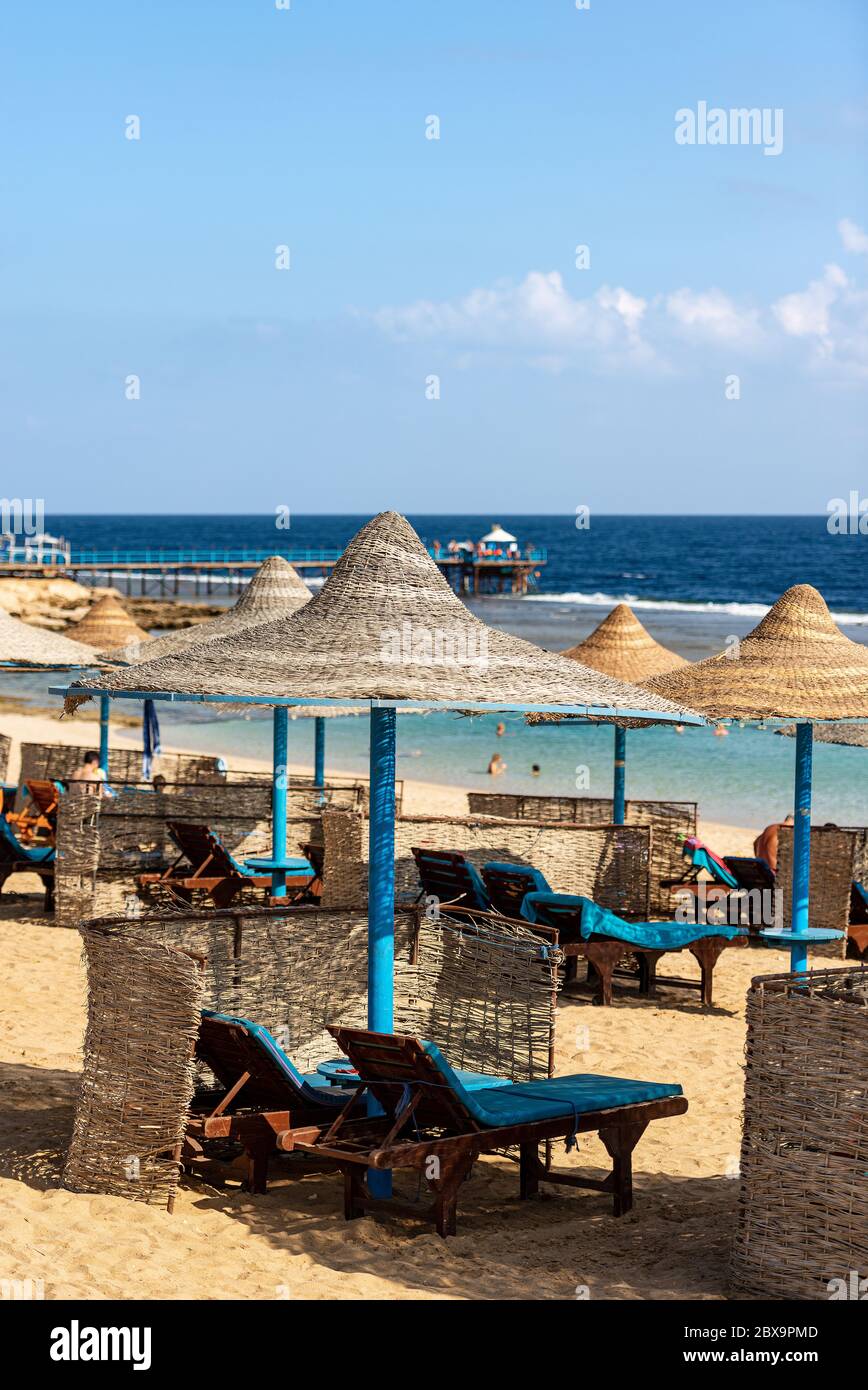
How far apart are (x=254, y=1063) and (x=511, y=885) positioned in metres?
4.07

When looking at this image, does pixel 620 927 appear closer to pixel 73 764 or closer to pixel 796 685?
pixel 796 685

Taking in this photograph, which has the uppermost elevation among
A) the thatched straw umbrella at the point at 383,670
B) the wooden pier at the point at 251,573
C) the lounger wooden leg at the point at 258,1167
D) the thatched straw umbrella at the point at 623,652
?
the wooden pier at the point at 251,573

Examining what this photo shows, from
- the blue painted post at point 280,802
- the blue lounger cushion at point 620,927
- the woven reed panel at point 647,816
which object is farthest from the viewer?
the woven reed panel at point 647,816

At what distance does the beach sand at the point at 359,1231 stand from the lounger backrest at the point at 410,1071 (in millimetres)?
457

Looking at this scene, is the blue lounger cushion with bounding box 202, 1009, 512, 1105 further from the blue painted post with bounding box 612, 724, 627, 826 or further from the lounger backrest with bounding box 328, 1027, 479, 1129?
the blue painted post with bounding box 612, 724, 627, 826

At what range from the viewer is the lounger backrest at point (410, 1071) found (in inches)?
225

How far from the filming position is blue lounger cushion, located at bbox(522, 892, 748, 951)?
32.8 ft

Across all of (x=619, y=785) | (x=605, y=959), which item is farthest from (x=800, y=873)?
(x=619, y=785)

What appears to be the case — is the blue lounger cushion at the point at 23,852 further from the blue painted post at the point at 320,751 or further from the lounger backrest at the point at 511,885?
the lounger backrest at the point at 511,885

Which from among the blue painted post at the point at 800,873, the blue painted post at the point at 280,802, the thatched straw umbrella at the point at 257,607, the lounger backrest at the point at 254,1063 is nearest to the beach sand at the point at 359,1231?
the lounger backrest at the point at 254,1063

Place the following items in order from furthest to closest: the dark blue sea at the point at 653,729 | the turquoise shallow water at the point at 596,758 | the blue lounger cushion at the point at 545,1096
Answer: the dark blue sea at the point at 653,729 → the turquoise shallow water at the point at 596,758 → the blue lounger cushion at the point at 545,1096
